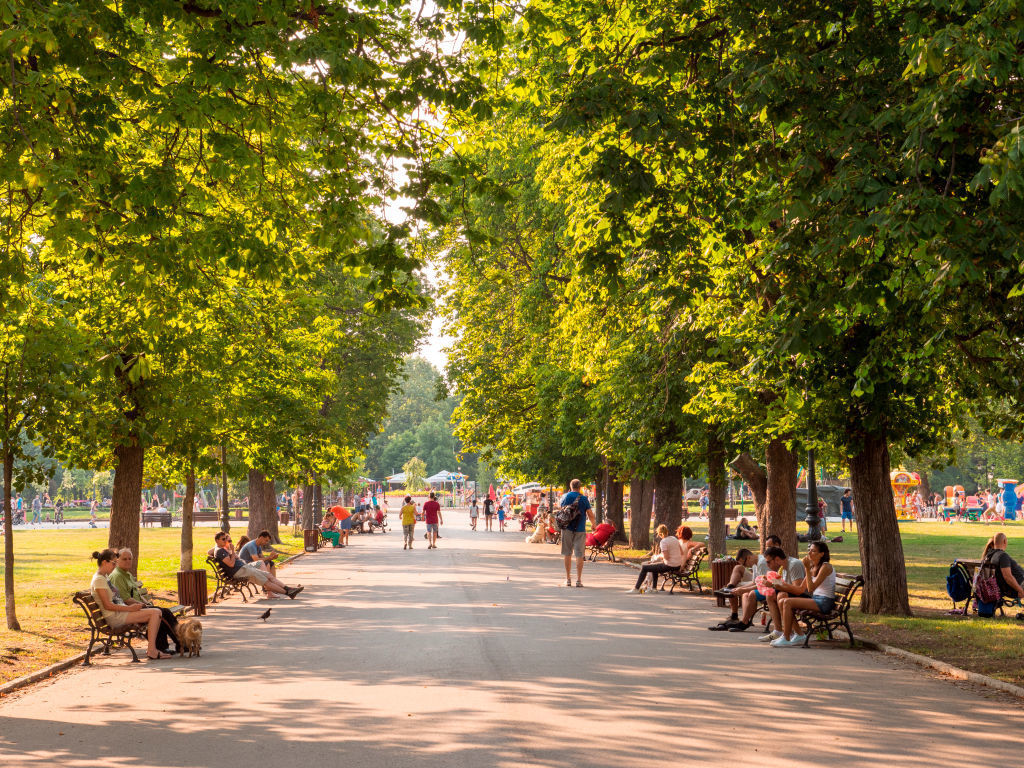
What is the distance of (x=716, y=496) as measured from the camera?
85.7 feet

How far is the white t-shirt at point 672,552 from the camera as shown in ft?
70.3

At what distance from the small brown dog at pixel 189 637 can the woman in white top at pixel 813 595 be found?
281 inches

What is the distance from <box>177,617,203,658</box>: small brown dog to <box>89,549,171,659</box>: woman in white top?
0.30m

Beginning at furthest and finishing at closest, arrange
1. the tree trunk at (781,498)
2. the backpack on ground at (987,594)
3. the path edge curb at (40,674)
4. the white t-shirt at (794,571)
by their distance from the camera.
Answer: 1. the tree trunk at (781,498)
2. the backpack on ground at (987,594)
3. the white t-shirt at (794,571)
4. the path edge curb at (40,674)

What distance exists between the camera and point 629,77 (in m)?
11.3

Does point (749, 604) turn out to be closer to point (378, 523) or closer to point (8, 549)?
point (8, 549)

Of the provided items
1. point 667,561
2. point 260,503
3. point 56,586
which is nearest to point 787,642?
point 667,561

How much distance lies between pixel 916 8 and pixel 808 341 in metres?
2.96

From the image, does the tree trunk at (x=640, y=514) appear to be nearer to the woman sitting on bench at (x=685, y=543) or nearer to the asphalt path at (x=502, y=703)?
the woman sitting on bench at (x=685, y=543)

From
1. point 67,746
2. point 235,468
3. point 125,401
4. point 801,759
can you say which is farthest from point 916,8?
point 235,468

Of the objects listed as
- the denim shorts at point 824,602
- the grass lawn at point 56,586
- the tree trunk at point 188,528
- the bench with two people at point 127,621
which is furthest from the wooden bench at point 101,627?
the tree trunk at point 188,528

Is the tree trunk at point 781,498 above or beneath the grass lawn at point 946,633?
above

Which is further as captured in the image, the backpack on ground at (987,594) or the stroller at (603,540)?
the stroller at (603,540)

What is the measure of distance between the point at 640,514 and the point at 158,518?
39734mm
